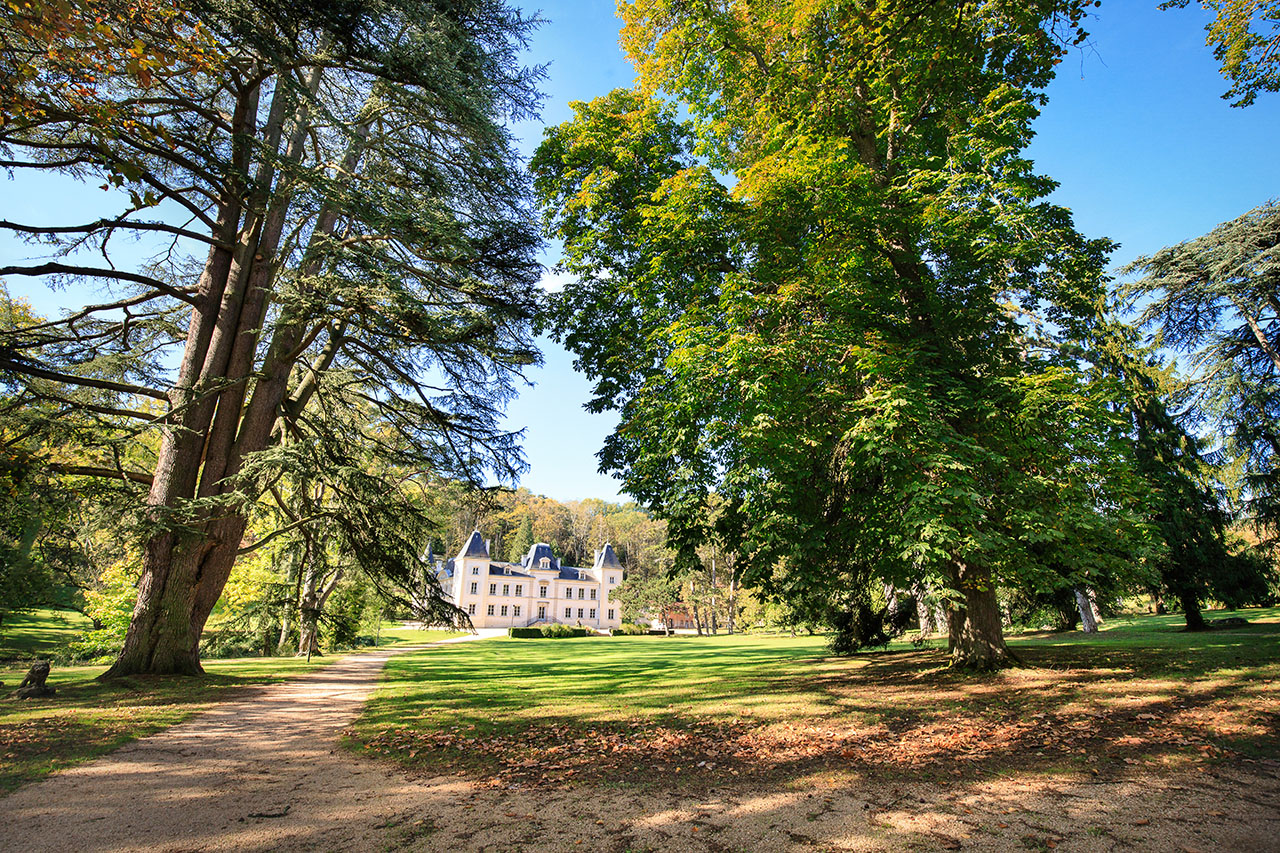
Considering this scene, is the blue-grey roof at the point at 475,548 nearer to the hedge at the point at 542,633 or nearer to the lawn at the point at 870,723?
the hedge at the point at 542,633

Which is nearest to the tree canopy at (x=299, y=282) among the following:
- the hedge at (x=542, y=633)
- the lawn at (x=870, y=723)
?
the lawn at (x=870, y=723)

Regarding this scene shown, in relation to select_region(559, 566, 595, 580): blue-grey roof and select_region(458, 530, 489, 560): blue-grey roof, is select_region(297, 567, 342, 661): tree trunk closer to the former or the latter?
select_region(458, 530, 489, 560): blue-grey roof

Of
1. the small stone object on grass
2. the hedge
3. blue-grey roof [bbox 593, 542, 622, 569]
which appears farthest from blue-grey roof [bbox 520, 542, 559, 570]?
the small stone object on grass

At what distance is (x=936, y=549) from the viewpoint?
634 centimetres

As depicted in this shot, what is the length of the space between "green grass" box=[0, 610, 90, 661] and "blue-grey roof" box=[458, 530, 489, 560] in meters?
30.0

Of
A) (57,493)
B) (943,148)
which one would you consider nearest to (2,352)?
(57,493)

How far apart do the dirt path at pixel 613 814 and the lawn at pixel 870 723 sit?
396 mm

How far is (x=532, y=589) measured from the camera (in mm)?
57688

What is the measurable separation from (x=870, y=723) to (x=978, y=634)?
415cm

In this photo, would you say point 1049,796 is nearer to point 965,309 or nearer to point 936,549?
point 936,549

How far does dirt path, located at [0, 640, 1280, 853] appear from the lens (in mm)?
3141

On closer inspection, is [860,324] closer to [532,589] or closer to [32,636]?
[32,636]

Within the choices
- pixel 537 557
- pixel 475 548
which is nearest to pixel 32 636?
pixel 475 548

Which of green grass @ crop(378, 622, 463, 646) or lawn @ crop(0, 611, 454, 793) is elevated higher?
lawn @ crop(0, 611, 454, 793)
